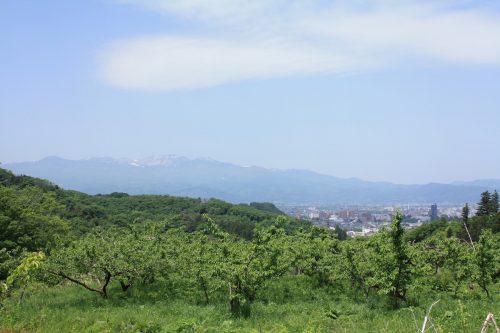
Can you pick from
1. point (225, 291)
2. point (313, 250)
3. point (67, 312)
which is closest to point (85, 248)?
point (67, 312)

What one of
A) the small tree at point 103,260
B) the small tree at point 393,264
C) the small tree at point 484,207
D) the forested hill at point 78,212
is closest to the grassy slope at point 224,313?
the small tree at point 393,264

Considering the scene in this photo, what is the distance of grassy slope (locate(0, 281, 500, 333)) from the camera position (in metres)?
12.4

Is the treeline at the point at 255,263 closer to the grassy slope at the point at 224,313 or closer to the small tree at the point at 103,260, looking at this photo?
the small tree at the point at 103,260

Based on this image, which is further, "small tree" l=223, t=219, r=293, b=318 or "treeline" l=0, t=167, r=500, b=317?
"treeline" l=0, t=167, r=500, b=317

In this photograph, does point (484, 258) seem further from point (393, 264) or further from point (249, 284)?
point (249, 284)

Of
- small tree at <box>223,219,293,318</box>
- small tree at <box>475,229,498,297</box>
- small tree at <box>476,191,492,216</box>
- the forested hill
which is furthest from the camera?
small tree at <box>476,191,492,216</box>

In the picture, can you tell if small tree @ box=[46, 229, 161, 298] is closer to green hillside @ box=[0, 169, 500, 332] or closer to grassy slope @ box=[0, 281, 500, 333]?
green hillside @ box=[0, 169, 500, 332]

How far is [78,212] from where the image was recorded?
60.5 meters

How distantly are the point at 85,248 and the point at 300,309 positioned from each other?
27.7ft

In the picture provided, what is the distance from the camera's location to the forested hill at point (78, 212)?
3428cm

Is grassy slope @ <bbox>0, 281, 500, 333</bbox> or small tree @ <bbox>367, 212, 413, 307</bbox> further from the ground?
small tree @ <bbox>367, 212, 413, 307</bbox>

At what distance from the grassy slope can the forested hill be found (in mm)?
3878

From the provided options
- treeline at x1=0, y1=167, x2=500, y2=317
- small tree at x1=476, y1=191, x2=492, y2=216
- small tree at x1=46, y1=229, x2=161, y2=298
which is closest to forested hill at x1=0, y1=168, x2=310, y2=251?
treeline at x1=0, y1=167, x2=500, y2=317

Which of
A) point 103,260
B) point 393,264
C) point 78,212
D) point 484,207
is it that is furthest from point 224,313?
point 78,212
